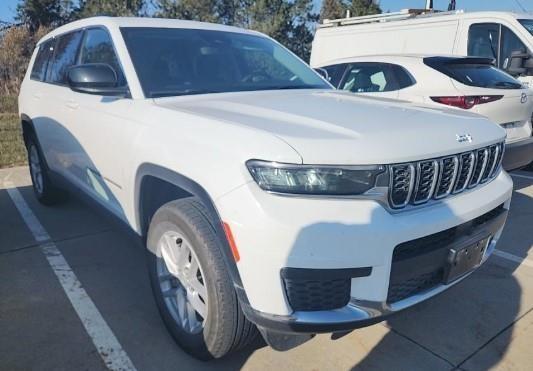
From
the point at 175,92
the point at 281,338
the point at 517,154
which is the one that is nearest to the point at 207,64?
the point at 175,92

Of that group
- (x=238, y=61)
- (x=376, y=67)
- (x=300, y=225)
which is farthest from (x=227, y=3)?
(x=300, y=225)

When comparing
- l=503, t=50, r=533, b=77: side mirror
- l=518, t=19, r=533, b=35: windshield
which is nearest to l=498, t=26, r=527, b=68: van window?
l=518, t=19, r=533, b=35: windshield

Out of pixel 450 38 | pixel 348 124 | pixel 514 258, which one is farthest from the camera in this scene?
pixel 450 38

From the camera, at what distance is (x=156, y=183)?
108 inches

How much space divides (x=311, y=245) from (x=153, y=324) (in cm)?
148

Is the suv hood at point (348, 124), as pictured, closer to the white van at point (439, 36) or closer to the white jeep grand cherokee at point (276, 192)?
the white jeep grand cherokee at point (276, 192)

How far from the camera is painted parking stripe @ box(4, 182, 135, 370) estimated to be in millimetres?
2588

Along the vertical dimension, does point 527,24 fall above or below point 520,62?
above

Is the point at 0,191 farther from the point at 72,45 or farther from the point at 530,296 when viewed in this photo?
the point at 530,296

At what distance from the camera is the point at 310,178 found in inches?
75.7

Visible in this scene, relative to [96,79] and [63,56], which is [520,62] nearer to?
[63,56]

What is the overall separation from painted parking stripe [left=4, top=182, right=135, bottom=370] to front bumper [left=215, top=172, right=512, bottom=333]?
3.33ft

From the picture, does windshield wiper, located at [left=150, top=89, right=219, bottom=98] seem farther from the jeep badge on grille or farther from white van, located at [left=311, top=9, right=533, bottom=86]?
white van, located at [left=311, top=9, right=533, bottom=86]

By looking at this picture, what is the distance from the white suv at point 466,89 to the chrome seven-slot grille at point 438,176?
2.42 metres
